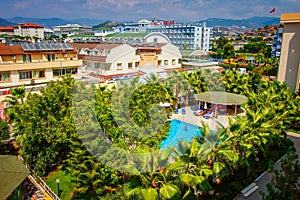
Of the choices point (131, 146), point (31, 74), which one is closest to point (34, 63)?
point (31, 74)

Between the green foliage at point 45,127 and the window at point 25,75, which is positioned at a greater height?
the window at point 25,75

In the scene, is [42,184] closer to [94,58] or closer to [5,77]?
[5,77]

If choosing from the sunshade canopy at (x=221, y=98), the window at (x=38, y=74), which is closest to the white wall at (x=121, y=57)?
the window at (x=38, y=74)

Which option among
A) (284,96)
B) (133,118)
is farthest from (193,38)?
(133,118)

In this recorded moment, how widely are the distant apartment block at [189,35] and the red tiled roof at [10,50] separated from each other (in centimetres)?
6639

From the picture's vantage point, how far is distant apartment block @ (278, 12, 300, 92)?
99.4 feet

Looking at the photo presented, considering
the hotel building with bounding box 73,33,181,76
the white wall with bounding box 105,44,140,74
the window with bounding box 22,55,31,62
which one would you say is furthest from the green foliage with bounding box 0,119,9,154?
the white wall with bounding box 105,44,140,74

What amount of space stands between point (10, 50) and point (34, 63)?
8.81 ft

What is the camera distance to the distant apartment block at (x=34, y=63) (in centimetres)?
2758

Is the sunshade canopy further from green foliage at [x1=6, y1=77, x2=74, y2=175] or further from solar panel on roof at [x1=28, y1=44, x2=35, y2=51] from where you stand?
solar panel on roof at [x1=28, y1=44, x2=35, y2=51]

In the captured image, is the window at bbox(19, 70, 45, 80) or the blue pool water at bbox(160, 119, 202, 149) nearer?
the blue pool water at bbox(160, 119, 202, 149)

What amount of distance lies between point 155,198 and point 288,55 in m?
28.0

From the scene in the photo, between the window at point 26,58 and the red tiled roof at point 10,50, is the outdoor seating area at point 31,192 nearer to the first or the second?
the red tiled roof at point 10,50

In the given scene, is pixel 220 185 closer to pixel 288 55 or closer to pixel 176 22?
pixel 288 55
